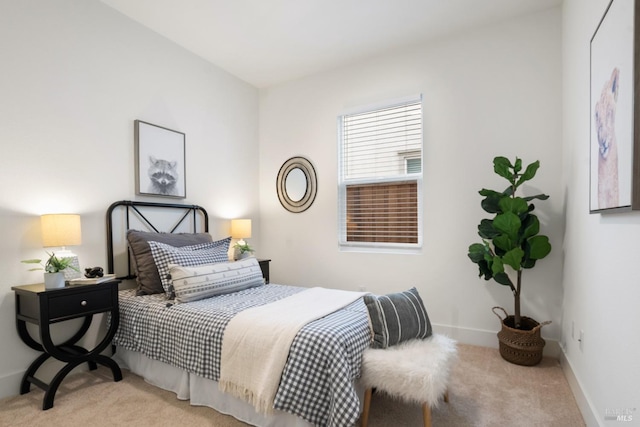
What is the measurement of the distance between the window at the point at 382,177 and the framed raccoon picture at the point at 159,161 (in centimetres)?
173

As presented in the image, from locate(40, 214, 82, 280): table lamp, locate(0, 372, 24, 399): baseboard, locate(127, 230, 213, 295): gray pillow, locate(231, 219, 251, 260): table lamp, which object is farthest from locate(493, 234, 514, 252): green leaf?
locate(0, 372, 24, 399): baseboard

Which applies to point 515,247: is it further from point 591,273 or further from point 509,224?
point 591,273

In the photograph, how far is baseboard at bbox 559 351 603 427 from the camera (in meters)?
1.76

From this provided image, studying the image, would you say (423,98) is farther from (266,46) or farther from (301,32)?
(266,46)

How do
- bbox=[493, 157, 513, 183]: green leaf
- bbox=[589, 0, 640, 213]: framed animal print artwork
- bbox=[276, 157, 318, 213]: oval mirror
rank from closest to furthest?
1. bbox=[589, 0, 640, 213]: framed animal print artwork
2. bbox=[493, 157, 513, 183]: green leaf
3. bbox=[276, 157, 318, 213]: oval mirror

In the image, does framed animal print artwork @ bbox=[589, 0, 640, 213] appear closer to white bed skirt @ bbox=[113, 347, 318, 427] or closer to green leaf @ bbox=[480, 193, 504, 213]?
green leaf @ bbox=[480, 193, 504, 213]

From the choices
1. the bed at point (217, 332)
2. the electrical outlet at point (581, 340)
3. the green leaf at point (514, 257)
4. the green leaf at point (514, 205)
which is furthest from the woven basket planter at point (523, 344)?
the bed at point (217, 332)

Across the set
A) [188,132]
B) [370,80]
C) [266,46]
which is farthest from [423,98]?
[188,132]

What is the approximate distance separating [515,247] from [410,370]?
152cm

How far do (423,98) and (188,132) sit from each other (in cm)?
244

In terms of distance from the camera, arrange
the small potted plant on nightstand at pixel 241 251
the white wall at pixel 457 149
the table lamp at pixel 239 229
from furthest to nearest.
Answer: the table lamp at pixel 239 229, the small potted plant on nightstand at pixel 241 251, the white wall at pixel 457 149

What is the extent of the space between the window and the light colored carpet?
4.84 feet

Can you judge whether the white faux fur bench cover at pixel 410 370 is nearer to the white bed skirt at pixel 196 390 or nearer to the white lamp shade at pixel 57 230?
the white bed skirt at pixel 196 390

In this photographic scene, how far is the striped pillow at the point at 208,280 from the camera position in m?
2.35
